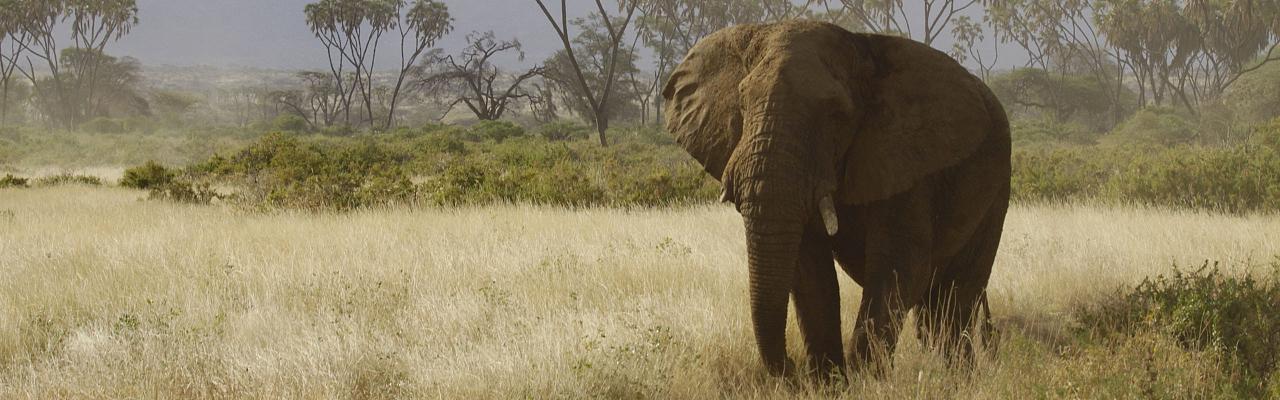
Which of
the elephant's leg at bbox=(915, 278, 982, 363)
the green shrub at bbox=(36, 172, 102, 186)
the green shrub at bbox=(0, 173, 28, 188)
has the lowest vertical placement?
the green shrub at bbox=(36, 172, 102, 186)

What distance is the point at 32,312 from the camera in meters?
5.84

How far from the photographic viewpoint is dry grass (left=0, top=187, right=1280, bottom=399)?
4.22 m

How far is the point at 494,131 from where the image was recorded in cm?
3331

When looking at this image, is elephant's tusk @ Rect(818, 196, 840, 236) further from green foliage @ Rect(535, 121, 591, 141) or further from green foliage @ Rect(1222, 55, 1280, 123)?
green foliage @ Rect(1222, 55, 1280, 123)

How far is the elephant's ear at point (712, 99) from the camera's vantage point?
3.93m

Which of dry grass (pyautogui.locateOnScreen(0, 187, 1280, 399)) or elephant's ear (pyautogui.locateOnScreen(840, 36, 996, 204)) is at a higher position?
elephant's ear (pyautogui.locateOnScreen(840, 36, 996, 204))

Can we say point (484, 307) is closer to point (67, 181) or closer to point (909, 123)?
point (909, 123)

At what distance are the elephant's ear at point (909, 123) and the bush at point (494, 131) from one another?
93.2ft

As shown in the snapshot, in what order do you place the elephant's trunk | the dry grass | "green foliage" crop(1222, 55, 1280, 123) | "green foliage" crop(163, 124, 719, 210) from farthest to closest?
"green foliage" crop(1222, 55, 1280, 123) < "green foliage" crop(163, 124, 719, 210) < the dry grass < the elephant's trunk

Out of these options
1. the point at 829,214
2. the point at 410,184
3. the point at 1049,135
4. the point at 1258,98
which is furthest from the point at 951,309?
the point at 1258,98

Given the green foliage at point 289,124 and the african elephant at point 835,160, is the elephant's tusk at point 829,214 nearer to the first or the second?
the african elephant at point 835,160

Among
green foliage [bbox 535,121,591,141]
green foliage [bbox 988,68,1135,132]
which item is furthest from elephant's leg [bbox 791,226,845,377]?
green foliage [bbox 988,68,1135,132]

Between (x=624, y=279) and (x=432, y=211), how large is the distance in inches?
195

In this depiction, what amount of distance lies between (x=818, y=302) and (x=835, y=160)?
2.85 feet
